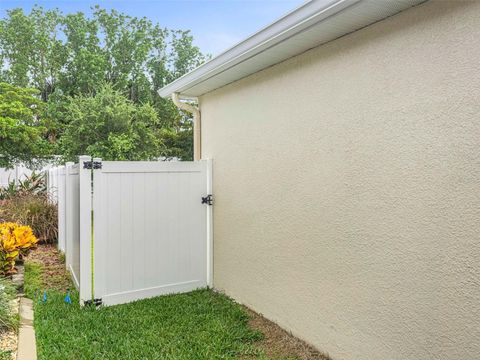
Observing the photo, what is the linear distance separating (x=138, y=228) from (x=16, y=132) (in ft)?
41.5

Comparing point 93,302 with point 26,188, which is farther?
point 26,188

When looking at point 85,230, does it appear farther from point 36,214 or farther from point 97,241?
point 36,214

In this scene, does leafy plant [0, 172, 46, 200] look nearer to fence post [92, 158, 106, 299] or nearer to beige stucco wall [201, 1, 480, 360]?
fence post [92, 158, 106, 299]

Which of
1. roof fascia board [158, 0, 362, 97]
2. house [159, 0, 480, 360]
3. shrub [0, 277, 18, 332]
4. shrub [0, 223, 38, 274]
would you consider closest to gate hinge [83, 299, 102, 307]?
shrub [0, 277, 18, 332]

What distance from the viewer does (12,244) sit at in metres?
4.83

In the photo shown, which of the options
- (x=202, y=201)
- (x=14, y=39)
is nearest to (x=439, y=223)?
(x=202, y=201)

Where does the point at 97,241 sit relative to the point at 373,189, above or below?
below

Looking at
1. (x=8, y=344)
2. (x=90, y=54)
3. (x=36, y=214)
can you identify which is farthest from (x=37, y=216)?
(x=90, y=54)

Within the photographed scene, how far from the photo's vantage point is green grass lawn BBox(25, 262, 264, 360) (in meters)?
3.36

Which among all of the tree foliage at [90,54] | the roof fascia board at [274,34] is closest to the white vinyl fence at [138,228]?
the roof fascia board at [274,34]

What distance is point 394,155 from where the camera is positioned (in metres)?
2.70

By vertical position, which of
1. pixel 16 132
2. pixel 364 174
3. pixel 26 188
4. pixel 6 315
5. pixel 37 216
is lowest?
pixel 6 315

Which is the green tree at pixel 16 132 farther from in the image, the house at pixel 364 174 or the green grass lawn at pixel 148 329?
the house at pixel 364 174

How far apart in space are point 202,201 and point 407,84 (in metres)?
3.10
